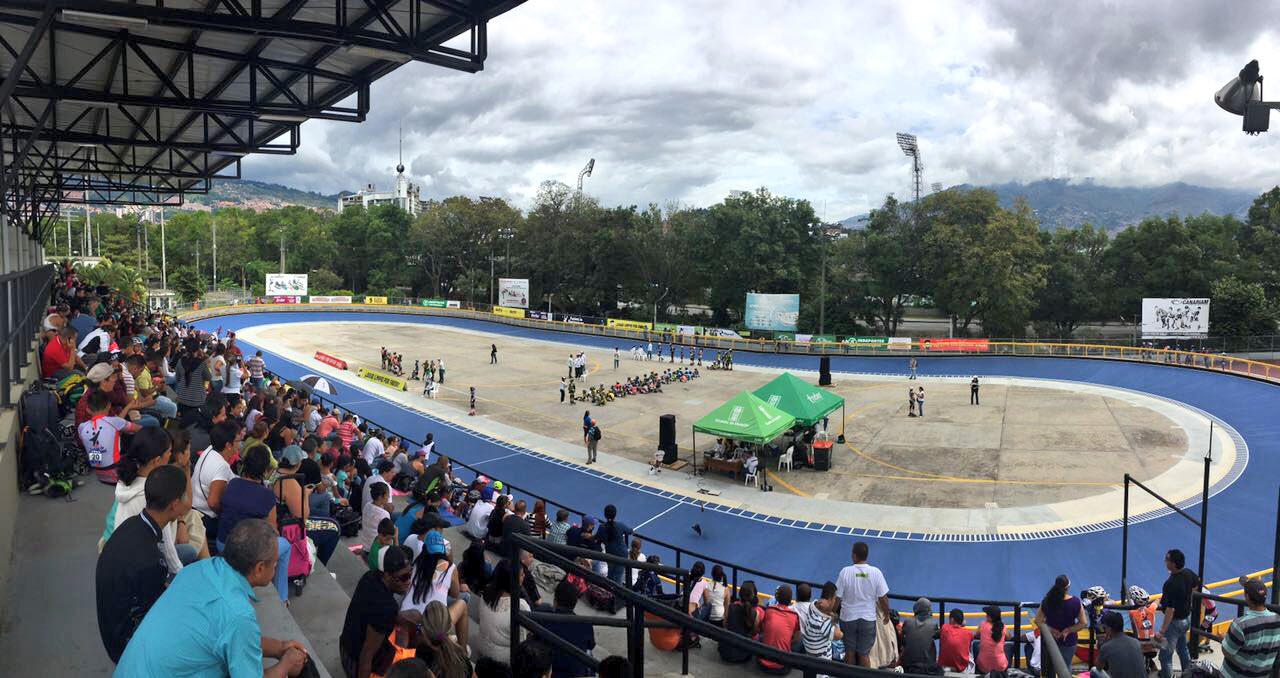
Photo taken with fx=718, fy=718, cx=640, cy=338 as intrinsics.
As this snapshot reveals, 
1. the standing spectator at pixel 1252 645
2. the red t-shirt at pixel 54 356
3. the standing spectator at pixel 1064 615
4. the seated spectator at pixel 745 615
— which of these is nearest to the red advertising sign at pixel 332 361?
the red t-shirt at pixel 54 356

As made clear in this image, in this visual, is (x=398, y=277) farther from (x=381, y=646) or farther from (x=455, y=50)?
(x=381, y=646)

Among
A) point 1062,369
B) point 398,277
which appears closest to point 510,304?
point 398,277

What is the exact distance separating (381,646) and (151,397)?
6.92 meters

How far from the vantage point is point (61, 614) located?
5.23 meters

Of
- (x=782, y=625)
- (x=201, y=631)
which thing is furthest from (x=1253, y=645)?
(x=201, y=631)

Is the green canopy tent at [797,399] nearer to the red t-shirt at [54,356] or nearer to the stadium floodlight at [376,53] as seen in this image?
the stadium floodlight at [376,53]

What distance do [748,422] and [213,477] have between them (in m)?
15.6

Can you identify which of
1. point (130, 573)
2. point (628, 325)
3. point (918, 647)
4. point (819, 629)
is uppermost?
point (130, 573)

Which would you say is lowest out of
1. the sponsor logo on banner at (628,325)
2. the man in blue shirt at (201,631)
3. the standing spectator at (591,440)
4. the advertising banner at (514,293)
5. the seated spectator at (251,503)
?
the standing spectator at (591,440)

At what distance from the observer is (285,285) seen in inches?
2832

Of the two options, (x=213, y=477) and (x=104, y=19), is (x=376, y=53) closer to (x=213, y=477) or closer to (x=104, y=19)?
(x=104, y=19)

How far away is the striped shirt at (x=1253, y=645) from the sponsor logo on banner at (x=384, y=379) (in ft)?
104

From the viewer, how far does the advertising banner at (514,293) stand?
66963mm

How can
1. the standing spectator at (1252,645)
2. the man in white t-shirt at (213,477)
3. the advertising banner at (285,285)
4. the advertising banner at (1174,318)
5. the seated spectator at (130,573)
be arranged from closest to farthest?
the seated spectator at (130,573), the standing spectator at (1252,645), the man in white t-shirt at (213,477), the advertising banner at (1174,318), the advertising banner at (285,285)
